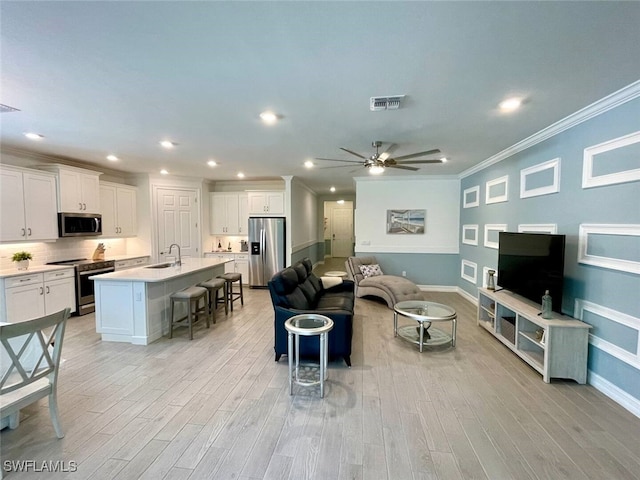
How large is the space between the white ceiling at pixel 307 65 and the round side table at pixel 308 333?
6.82 feet

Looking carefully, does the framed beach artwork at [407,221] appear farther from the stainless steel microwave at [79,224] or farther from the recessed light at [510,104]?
the stainless steel microwave at [79,224]

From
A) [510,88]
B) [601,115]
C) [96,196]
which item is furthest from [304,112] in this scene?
[96,196]

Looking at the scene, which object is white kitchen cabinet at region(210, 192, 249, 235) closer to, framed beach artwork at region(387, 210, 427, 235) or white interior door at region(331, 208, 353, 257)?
framed beach artwork at region(387, 210, 427, 235)

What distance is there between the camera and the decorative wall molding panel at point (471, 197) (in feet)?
18.6

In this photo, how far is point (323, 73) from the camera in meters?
2.20

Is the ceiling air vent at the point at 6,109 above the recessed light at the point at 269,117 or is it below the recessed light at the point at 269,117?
below

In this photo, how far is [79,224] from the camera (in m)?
5.08

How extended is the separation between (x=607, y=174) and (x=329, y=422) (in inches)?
130

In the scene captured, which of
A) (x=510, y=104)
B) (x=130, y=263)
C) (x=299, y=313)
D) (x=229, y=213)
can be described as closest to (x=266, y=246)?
(x=229, y=213)

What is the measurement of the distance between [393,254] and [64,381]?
5.98 meters

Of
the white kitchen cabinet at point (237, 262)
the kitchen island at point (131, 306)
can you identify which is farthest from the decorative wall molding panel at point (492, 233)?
the white kitchen cabinet at point (237, 262)

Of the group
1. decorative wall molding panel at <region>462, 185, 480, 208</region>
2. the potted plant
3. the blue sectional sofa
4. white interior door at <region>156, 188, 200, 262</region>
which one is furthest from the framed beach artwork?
the potted plant

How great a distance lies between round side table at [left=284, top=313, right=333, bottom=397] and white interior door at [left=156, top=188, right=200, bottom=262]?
4.61m

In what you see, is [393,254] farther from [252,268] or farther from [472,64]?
[472,64]
